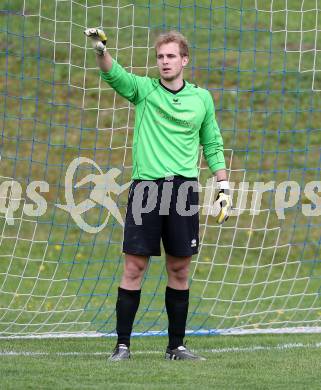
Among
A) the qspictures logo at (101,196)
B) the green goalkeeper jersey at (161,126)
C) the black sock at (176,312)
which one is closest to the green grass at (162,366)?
the black sock at (176,312)

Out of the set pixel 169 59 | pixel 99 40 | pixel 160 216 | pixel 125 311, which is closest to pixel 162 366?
pixel 125 311

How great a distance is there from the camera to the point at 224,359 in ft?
21.0

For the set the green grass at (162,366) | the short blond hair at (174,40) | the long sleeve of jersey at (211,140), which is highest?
the short blond hair at (174,40)

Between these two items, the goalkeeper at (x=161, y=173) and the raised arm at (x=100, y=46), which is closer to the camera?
the raised arm at (x=100, y=46)

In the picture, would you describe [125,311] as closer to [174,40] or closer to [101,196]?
[174,40]

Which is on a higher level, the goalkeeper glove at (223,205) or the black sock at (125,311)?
the goalkeeper glove at (223,205)

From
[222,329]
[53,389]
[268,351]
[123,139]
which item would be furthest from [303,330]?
[123,139]

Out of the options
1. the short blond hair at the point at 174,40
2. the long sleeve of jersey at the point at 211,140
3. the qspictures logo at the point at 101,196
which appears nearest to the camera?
the short blond hair at the point at 174,40

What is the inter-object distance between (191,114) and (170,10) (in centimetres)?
856

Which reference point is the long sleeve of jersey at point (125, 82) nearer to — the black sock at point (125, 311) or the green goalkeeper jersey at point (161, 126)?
the green goalkeeper jersey at point (161, 126)

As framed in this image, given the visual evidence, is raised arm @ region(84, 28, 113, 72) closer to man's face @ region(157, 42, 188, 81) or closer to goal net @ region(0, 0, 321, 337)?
man's face @ region(157, 42, 188, 81)

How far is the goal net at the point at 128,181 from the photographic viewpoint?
8625 mm

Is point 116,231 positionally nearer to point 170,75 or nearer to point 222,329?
point 222,329

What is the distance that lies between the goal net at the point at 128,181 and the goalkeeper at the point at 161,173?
1413mm
